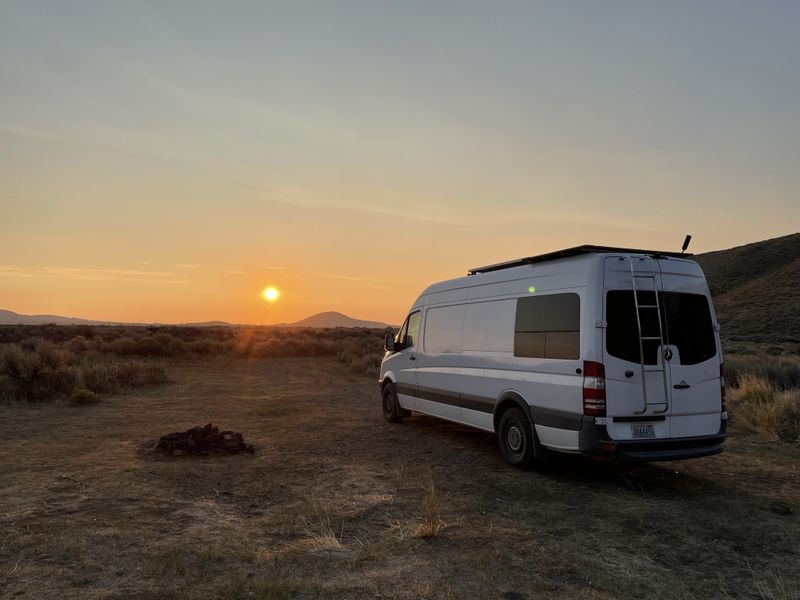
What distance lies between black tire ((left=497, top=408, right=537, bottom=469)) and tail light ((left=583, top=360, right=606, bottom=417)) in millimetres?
1109

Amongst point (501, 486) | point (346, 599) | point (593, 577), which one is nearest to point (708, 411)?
point (501, 486)

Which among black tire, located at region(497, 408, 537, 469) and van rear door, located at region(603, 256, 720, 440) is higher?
van rear door, located at region(603, 256, 720, 440)

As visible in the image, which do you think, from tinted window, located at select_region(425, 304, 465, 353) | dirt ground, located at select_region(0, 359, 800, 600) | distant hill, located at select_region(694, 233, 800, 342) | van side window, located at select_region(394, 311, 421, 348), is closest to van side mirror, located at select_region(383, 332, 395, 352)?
van side window, located at select_region(394, 311, 421, 348)

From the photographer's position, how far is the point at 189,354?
28734 mm

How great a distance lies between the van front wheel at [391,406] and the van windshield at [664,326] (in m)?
5.63

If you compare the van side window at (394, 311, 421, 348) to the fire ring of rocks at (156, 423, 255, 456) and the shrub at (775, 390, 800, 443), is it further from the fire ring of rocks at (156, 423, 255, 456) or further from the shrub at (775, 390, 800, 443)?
the shrub at (775, 390, 800, 443)

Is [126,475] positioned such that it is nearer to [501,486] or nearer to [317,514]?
[317,514]

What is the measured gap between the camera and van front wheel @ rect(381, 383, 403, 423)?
37.3 feet

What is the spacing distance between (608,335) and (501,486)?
2192 millimetres

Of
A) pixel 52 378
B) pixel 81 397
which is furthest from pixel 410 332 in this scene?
pixel 52 378

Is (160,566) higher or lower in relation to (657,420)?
lower

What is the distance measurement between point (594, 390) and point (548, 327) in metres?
1.08

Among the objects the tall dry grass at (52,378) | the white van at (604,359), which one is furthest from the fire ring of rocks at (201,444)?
the tall dry grass at (52,378)

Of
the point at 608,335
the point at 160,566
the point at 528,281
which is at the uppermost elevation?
the point at 528,281
